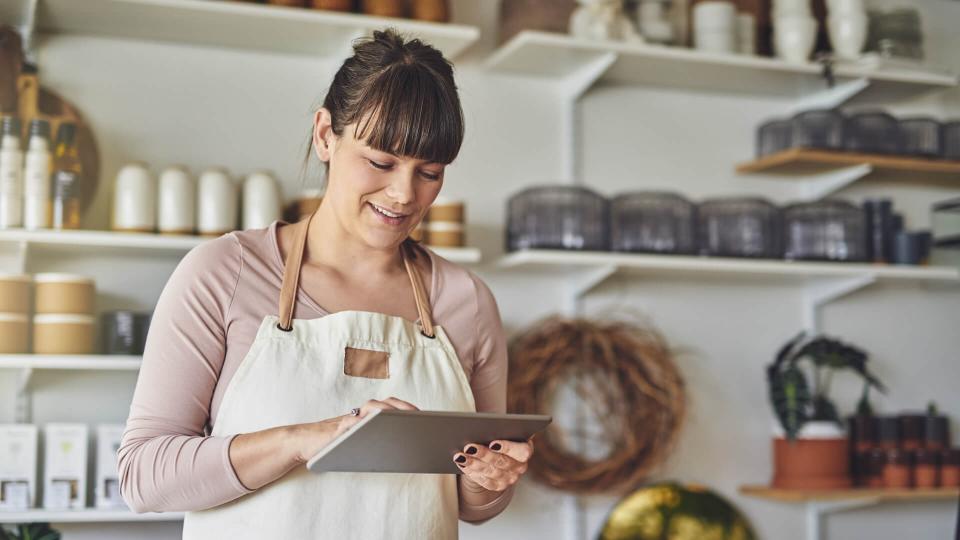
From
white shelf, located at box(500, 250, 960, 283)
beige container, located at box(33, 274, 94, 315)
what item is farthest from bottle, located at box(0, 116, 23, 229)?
white shelf, located at box(500, 250, 960, 283)

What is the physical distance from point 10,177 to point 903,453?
2121 mm

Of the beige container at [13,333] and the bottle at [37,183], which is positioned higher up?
the bottle at [37,183]

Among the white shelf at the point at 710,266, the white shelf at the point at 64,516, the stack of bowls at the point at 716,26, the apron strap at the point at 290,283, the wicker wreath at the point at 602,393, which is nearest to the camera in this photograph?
the apron strap at the point at 290,283

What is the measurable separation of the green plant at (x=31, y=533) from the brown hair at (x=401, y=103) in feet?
4.18

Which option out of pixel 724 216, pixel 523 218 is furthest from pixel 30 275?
pixel 724 216

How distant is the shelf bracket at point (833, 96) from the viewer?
2.84 metres

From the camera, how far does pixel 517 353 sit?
266 centimetres

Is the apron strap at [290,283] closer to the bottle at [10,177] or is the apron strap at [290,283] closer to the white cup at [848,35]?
the bottle at [10,177]

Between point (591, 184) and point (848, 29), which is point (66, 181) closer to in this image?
point (591, 184)

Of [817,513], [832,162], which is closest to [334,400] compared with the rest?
[832,162]

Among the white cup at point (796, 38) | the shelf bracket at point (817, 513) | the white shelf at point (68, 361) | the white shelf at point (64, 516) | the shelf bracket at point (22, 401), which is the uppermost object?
the white cup at point (796, 38)

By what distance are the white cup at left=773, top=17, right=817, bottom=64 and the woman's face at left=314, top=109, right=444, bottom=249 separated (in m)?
1.77

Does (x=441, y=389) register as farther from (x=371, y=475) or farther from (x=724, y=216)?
(x=724, y=216)

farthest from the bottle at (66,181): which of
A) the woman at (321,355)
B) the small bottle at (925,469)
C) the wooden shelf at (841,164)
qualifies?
the small bottle at (925,469)
